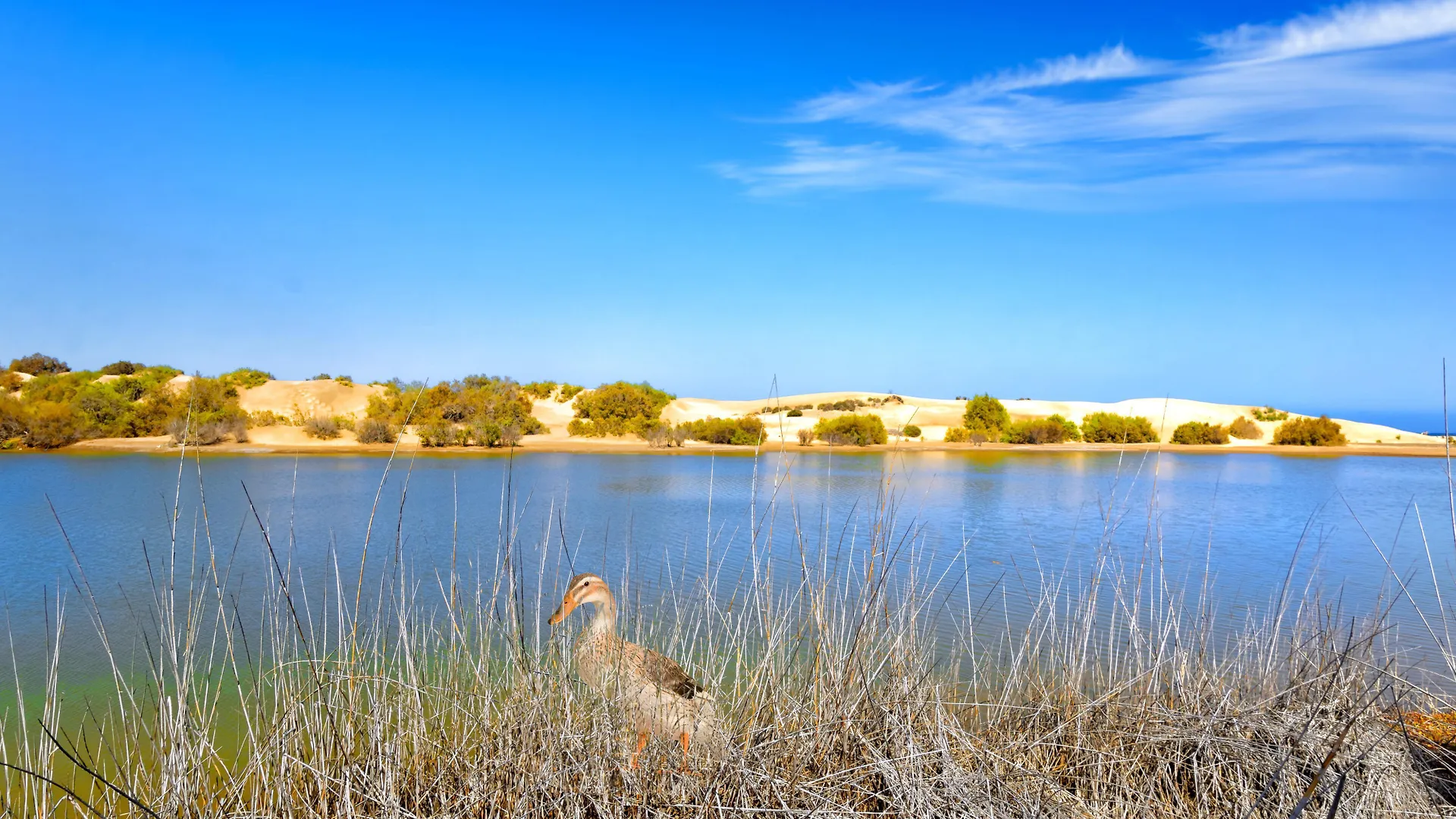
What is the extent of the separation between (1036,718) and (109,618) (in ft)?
25.3

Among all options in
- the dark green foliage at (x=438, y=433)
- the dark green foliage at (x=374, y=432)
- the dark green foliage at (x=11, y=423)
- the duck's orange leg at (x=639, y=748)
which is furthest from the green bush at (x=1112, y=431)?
the dark green foliage at (x=11, y=423)

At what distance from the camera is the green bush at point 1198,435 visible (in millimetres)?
33500

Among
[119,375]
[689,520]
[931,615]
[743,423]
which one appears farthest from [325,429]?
[931,615]

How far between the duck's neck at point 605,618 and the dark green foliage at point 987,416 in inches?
1180

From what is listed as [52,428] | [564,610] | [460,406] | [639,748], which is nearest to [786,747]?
[639,748]

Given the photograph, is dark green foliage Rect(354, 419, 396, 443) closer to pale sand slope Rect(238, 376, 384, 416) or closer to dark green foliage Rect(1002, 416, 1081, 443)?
pale sand slope Rect(238, 376, 384, 416)

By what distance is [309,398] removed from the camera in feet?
107

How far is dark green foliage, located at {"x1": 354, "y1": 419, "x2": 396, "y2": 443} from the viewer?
2766 cm

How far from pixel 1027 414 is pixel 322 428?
92.3 ft

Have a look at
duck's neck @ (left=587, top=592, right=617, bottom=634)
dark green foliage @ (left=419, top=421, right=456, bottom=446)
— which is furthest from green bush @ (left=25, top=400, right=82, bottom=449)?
duck's neck @ (left=587, top=592, right=617, bottom=634)

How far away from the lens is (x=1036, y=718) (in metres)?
3.38

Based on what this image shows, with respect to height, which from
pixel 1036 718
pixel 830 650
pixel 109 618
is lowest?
pixel 109 618

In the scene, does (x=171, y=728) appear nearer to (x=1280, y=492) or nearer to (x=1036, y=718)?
(x=1036, y=718)

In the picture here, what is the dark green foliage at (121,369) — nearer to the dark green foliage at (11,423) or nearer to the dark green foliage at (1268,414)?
the dark green foliage at (11,423)
